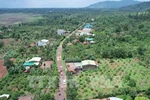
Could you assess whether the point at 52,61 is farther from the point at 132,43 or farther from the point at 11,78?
the point at 132,43

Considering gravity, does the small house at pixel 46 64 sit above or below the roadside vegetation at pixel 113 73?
below

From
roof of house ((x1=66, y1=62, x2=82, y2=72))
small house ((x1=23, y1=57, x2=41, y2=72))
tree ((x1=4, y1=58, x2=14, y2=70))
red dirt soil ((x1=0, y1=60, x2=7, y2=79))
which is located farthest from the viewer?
tree ((x1=4, y1=58, x2=14, y2=70))

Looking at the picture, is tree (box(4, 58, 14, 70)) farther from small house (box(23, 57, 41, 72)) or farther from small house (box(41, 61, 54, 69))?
small house (box(41, 61, 54, 69))

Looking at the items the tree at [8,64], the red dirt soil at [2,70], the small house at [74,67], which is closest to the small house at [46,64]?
the small house at [74,67]

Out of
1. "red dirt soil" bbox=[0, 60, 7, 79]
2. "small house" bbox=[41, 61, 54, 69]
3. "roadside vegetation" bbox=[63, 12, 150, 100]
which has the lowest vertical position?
"red dirt soil" bbox=[0, 60, 7, 79]

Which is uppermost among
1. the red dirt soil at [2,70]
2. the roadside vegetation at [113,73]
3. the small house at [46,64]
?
the roadside vegetation at [113,73]

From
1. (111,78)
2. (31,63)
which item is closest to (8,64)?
(31,63)

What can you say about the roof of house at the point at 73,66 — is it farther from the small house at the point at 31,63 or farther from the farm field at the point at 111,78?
the small house at the point at 31,63

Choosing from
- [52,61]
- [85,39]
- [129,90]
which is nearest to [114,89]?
[129,90]

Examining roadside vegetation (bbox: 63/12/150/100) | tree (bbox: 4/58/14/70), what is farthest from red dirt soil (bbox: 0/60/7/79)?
roadside vegetation (bbox: 63/12/150/100)
